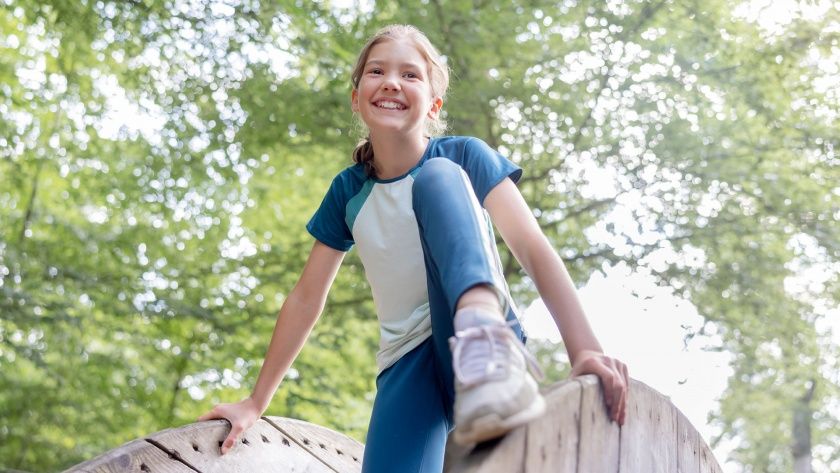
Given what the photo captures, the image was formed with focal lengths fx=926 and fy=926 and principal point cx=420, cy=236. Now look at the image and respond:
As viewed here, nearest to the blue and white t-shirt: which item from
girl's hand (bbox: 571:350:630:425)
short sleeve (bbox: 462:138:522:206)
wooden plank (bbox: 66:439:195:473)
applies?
short sleeve (bbox: 462:138:522:206)

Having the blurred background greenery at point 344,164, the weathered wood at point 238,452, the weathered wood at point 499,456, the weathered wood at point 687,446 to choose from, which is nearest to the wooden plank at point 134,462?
the weathered wood at point 238,452

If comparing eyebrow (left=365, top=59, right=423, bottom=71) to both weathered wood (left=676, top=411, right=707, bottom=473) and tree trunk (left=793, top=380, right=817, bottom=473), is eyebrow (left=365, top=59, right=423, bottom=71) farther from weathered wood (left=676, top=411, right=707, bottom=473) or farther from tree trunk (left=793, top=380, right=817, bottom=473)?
tree trunk (left=793, top=380, right=817, bottom=473)

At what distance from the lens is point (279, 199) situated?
19.7 feet

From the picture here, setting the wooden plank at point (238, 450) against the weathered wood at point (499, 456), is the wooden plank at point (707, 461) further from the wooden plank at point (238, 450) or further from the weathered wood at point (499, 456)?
the wooden plank at point (238, 450)

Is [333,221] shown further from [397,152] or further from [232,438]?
[232,438]

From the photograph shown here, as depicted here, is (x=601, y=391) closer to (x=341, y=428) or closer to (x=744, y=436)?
(x=341, y=428)

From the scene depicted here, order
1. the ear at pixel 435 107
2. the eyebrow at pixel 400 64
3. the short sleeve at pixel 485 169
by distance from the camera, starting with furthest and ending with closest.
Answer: the ear at pixel 435 107 → the eyebrow at pixel 400 64 → the short sleeve at pixel 485 169

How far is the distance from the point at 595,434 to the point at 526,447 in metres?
0.22

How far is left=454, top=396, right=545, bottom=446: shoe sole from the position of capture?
46.2 inches

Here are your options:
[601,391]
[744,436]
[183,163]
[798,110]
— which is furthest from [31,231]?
[744,436]

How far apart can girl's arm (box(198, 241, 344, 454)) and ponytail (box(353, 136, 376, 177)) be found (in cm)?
22

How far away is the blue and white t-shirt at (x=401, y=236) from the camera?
1.74 m

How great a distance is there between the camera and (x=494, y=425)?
118 centimetres

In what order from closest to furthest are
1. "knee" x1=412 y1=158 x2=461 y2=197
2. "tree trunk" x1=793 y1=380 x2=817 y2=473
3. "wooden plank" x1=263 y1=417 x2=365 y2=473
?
"knee" x1=412 y1=158 x2=461 y2=197
"wooden plank" x1=263 y1=417 x2=365 y2=473
"tree trunk" x1=793 y1=380 x2=817 y2=473
